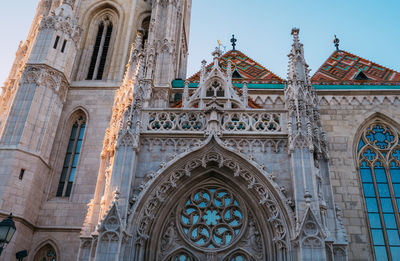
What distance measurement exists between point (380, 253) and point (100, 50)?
14.0m

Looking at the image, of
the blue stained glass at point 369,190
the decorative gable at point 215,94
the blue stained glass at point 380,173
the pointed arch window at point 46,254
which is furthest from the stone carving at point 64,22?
the blue stained glass at point 380,173

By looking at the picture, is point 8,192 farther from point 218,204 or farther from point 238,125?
point 238,125

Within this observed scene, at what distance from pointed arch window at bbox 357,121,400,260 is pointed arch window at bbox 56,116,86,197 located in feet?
33.3

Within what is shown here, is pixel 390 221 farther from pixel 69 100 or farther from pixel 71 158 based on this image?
pixel 69 100

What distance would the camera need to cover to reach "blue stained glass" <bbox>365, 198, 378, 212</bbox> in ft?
39.6

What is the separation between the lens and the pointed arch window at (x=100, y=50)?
56.1 feet

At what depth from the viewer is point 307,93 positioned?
10.9 m

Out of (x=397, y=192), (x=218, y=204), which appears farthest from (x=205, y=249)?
(x=397, y=192)

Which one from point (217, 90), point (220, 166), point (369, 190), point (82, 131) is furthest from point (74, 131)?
point (369, 190)

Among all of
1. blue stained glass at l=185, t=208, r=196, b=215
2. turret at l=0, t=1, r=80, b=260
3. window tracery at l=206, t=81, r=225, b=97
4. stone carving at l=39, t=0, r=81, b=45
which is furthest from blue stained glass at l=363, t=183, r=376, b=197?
stone carving at l=39, t=0, r=81, b=45

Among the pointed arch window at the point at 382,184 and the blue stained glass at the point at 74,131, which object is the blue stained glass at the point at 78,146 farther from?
the pointed arch window at the point at 382,184

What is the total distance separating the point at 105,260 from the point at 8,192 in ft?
17.6

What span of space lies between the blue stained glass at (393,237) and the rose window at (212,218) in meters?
5.04

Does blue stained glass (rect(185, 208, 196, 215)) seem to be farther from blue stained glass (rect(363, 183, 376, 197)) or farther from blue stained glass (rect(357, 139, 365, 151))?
blue stained glass (rect(357, 139, 365, 151))
